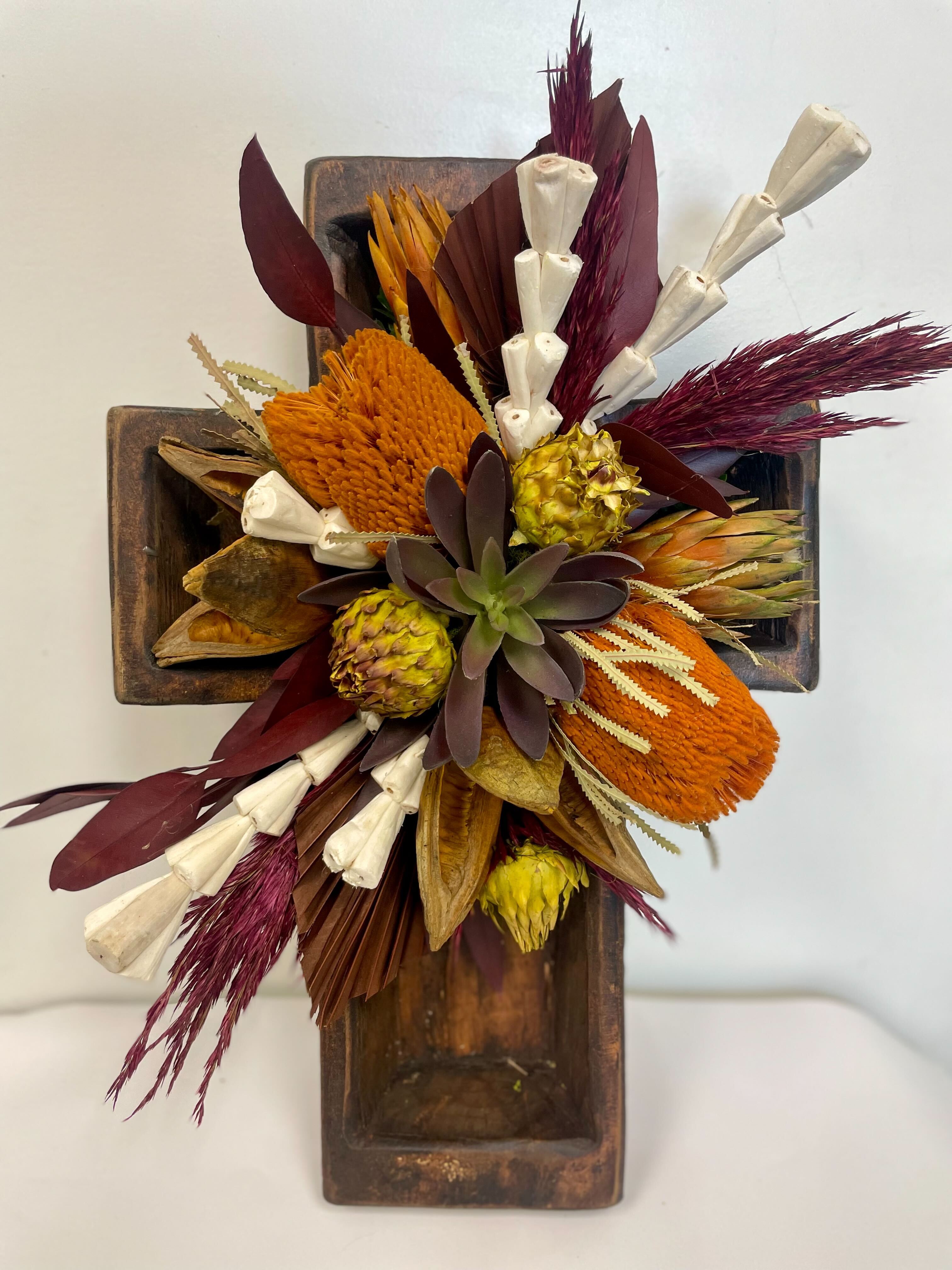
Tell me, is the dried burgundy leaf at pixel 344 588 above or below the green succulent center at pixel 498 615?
above

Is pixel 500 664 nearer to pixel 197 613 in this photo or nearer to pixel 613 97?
pixel 197 613

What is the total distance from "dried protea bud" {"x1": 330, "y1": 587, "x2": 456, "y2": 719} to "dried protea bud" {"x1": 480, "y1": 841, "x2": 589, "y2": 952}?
122mm

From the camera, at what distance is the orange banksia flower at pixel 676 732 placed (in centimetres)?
31

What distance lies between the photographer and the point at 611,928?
0.45 m

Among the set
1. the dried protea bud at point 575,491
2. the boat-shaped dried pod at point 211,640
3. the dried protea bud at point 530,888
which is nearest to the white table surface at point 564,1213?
the dried protea bud at point 530,888

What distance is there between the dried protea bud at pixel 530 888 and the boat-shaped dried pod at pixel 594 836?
2cm

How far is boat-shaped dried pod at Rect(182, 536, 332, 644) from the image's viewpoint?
31 cm

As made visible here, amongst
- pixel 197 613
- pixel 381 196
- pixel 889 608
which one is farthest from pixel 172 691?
pixel 889 608

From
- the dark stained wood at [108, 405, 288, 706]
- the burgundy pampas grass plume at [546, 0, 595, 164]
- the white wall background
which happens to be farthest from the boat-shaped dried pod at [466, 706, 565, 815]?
the white wall background

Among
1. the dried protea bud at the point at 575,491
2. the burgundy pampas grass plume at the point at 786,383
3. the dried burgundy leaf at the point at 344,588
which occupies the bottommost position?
the dried burgundy leaf at the point at 344,588

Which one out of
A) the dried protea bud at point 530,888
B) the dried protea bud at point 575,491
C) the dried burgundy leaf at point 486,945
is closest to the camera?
the dried protea bud at point 575,491

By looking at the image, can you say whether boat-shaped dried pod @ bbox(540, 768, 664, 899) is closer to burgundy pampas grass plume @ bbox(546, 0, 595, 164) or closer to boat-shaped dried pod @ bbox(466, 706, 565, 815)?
boat-shaped dried pod @ bbox(466, 706, 565, 815)

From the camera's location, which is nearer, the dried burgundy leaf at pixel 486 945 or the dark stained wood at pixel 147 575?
the dark stained wood at pixel 147 575

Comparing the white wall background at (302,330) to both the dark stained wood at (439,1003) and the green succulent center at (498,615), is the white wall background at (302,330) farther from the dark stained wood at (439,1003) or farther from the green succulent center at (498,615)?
the green succulent center at (498,615)
